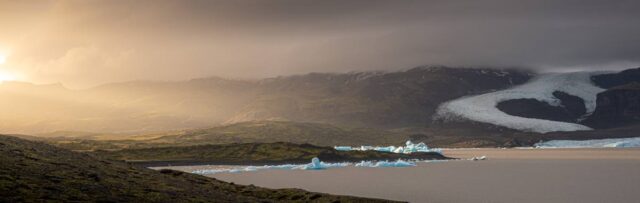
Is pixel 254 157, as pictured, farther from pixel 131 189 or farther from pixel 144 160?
pixel 131 189

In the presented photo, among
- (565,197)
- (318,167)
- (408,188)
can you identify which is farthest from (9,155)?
(318,167)

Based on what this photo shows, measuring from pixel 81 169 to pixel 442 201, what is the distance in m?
37.1

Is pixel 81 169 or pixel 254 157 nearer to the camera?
pixel 81 169

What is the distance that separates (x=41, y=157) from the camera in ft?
177

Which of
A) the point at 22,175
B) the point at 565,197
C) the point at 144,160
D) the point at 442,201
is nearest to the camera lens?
the point at 22,175

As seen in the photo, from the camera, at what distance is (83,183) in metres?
44.3

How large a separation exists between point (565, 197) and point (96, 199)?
Answer: 55667 millimetres

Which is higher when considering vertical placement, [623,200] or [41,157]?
Answer: [41,157]

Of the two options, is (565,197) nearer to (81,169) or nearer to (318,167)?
(81,169)

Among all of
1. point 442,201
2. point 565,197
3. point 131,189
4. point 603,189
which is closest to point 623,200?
point 565,197

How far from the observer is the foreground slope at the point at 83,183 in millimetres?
38188

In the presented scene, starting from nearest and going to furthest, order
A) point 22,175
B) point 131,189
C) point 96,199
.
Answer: point 96,199
point 22,175
point 131,189

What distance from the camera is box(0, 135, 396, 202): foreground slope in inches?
1503

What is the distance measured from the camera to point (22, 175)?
42.3 metres
